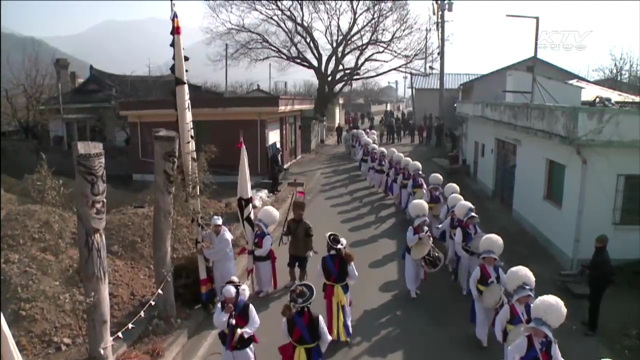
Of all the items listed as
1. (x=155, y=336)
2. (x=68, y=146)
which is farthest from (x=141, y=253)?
(x=68, y=146)

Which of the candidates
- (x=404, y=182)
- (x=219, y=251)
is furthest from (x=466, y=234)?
(x=404, y=182)

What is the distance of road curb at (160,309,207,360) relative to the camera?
729cm

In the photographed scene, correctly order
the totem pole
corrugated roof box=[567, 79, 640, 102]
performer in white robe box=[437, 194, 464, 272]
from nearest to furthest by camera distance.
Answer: the totem pole, performer in white robe box=[437, 194, 464, 272], corrugated roof box=[567, 79, 640, 102]

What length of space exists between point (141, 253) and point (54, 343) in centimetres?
382

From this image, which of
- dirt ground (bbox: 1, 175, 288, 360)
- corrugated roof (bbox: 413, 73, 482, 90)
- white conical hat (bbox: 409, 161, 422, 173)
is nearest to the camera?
dirt ground (bbox: 1, 175, 288, 360)

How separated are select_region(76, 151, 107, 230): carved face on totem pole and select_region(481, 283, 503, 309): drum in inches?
204

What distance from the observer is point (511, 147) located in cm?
1652

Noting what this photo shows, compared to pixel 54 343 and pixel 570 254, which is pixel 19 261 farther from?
pixel 570 254

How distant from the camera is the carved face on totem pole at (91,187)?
6.01 meters

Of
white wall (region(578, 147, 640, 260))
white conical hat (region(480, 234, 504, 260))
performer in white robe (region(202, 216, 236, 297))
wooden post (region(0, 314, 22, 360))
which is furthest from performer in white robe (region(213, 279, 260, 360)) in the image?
white wall (region(578, 147, 640, 260))

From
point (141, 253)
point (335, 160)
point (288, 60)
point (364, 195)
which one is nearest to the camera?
point (141, 253)

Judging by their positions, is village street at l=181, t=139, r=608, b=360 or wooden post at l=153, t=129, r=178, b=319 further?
wooden post at l=153, t=129, r=178, b=319

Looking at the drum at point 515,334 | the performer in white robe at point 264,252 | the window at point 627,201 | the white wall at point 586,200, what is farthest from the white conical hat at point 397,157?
the drum at point 515,334

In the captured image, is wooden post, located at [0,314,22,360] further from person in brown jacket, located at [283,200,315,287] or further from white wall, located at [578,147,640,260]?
white wall, located at [578,147,640,260]
